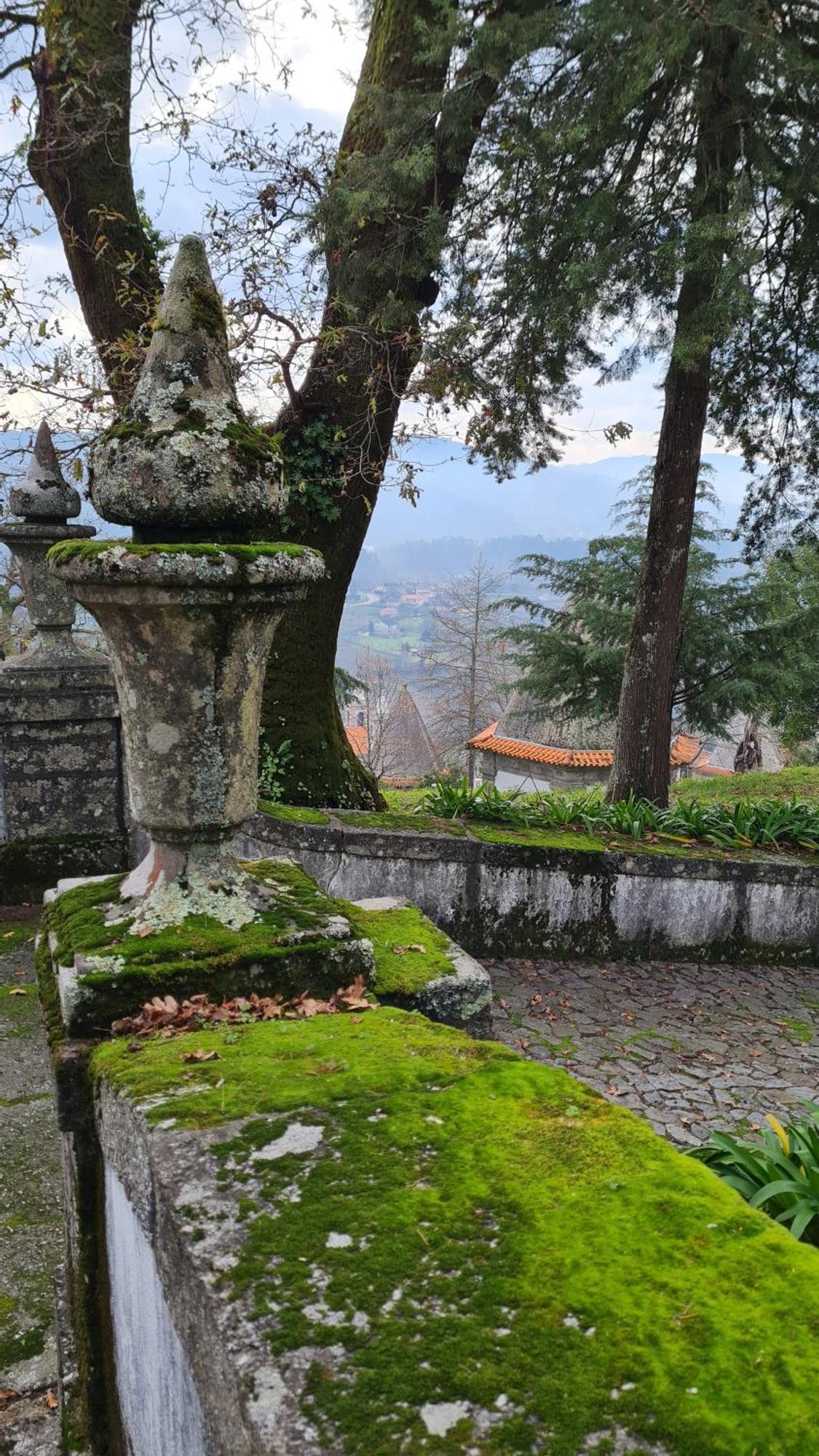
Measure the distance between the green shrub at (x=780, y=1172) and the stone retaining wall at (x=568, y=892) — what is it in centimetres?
329

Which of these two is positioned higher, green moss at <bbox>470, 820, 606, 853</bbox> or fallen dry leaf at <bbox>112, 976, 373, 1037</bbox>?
fallen dry leaf at <bbox>112, 976, 373, 1037</bbox>

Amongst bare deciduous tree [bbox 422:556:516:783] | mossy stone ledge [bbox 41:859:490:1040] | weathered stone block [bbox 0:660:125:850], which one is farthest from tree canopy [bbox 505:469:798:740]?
bare deciduous tree [bbox 422:556:516:783]

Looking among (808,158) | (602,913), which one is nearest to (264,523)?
(602,913)

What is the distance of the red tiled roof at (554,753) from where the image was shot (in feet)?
87.1

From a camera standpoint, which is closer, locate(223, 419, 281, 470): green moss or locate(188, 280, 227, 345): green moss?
locate(223, 419, 281, 470): green moss

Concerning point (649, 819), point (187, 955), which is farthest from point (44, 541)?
point (649, 819)

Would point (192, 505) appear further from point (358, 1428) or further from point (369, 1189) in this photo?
point (358, 1428)

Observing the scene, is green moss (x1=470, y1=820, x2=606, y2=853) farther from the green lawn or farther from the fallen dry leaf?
the green lawn

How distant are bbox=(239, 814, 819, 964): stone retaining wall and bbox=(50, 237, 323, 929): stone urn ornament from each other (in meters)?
Answer: 3.75

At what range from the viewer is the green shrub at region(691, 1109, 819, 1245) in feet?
8.43

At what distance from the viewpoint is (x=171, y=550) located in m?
2.14

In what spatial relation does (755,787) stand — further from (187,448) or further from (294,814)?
(187,448)

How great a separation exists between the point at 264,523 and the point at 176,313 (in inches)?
23.9

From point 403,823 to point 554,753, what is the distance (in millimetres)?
21151
